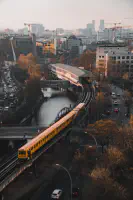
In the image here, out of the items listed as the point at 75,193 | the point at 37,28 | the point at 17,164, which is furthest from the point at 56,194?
the point at 37,28

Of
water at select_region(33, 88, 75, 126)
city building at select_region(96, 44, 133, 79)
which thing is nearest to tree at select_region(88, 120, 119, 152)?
water at select_region(33, 88, 75, 126)

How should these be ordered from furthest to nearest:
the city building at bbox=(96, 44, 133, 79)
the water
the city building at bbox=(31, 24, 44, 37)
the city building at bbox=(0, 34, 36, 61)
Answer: the city building at bbox=(31, 24, 44, 37) → the city building at bbox=(0, 34, 36, 61) → the city building at bbox=(96, 44, 133, 79) → the water

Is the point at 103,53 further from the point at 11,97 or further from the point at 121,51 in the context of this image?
the point at 11,97

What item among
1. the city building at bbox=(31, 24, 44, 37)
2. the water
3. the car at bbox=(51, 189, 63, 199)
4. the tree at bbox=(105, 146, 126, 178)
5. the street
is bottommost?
the water

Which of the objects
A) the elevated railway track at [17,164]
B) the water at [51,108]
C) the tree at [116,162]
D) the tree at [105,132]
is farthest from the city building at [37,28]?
the tree at [116,162]

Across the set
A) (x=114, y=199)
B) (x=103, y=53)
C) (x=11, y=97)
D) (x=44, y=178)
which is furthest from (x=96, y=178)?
(x=103, y=53)

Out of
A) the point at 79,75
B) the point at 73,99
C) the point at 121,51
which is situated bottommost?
the point at 73,99

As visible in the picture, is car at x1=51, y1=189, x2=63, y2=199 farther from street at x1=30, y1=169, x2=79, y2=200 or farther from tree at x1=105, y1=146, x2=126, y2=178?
tree at x1=105, y1=146, x2=126, y2=178

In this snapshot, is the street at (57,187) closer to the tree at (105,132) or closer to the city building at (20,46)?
the tree at (105,132)
